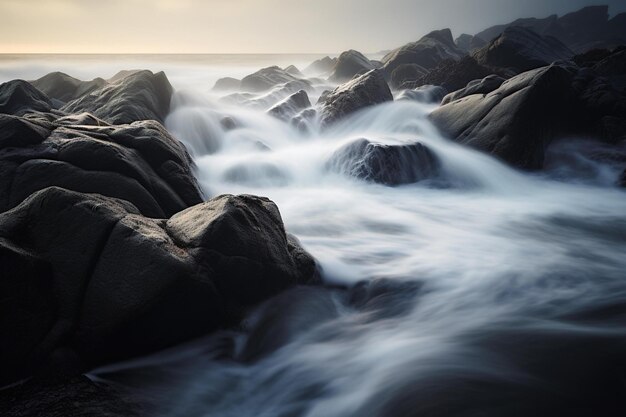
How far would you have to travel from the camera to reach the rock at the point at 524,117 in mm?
12492

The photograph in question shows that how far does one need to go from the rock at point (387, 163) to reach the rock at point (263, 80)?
724 inches

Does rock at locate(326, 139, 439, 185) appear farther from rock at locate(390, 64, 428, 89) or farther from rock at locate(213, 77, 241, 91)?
rock at locate(213, 77, 241, 91)

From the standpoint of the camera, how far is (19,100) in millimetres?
13492

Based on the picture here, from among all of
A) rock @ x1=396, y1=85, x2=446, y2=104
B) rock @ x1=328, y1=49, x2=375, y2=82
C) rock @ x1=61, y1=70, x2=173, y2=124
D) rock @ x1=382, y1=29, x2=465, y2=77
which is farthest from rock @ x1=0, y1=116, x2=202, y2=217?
rock @ x1=382, y1=29, x2=465, y2=77

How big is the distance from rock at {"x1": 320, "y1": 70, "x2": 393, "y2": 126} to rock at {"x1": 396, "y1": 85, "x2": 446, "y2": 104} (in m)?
1.63

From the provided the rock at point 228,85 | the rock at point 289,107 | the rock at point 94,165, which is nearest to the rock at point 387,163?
the rock at point 94,165

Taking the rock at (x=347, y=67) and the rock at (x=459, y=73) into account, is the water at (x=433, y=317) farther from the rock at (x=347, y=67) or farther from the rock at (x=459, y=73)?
the rock at (x=347, y=67)

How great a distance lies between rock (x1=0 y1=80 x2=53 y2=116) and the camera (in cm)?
1332

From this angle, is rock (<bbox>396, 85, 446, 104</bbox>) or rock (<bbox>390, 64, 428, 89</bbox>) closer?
rock (<bbox>396, 85, 446, 104</bbox>)

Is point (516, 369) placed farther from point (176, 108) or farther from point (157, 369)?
point (176, 108)

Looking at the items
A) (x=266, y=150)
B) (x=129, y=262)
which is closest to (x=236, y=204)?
(x=129, y=262)

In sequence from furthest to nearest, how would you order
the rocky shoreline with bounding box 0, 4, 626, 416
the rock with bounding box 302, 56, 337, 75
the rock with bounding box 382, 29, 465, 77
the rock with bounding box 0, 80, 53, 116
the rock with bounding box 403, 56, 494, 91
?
the rock with bounding box 302, 56, 337, 75
the rock with bounding box 382, 29, 465, 77
the rock with bounding box 403, 56, 494, 91
the rock with bounding box 0, 80, 53, 116
the rocky shoreline with bounding box 0, 4, 626, 416

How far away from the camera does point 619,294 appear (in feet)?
19.5

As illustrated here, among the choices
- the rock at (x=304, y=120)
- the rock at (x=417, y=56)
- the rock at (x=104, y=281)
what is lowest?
the rock at (x=104, y=281)
